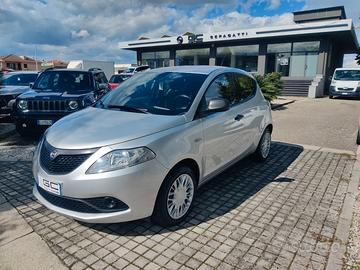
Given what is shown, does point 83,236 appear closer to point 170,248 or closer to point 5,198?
point 170,248

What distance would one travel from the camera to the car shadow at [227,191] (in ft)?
11.4

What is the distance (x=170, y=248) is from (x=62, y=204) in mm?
1195

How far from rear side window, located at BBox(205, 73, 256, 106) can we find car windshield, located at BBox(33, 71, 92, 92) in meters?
4.24

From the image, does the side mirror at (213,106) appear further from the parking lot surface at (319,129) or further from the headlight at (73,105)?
the parking lot surface at (319,129)

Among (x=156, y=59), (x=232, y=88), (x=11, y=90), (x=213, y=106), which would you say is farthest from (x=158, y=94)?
(x=156, y=59)

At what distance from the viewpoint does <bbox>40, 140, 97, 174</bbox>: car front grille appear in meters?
2.96

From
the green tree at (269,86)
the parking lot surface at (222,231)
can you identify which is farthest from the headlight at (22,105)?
the green tree at (269,86)

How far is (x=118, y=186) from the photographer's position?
289cm

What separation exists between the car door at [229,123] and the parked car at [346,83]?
17.8 metres

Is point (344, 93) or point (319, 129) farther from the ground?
point (344, 93)

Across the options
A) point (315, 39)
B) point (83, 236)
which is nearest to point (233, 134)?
point (83, 236)

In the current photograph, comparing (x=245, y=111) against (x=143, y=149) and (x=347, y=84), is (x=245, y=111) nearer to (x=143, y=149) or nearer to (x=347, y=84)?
(x=143, y=149)

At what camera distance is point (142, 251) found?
3035 mm

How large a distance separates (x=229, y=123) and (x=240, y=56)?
2512cm
